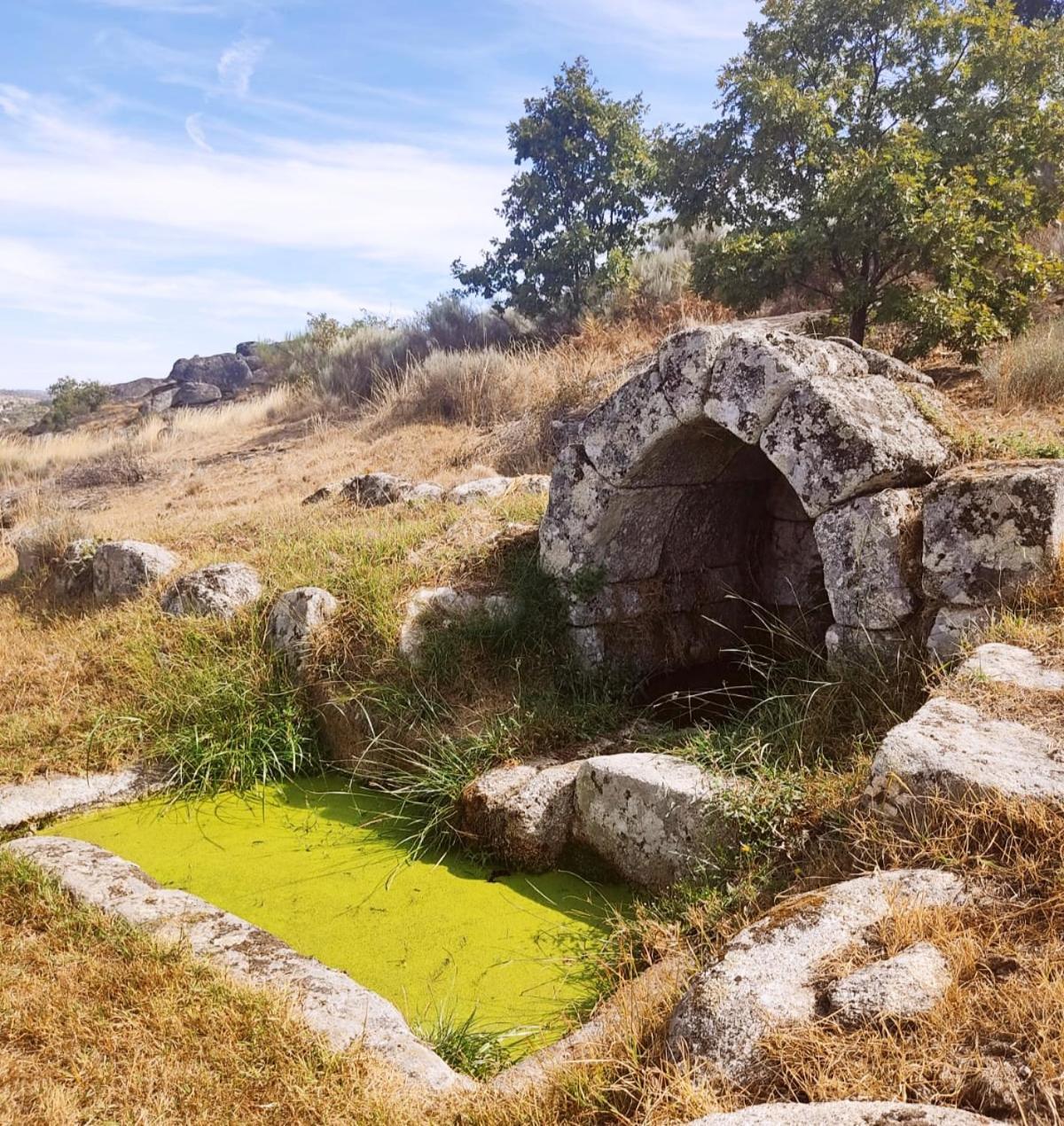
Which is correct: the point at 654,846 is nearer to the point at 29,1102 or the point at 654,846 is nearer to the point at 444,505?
the point at 29,1102

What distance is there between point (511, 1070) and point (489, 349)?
12704 millimetres

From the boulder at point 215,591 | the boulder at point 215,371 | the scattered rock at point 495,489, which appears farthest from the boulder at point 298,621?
the boulder at point 215,371

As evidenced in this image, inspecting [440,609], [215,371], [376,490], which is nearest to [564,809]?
[440,609]

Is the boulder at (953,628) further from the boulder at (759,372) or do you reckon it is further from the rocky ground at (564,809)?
the boulder at (759,372)

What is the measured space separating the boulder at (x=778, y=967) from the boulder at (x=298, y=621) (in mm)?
3721

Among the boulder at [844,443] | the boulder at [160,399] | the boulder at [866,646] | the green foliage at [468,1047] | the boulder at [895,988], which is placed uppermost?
the boulder at [160,399]

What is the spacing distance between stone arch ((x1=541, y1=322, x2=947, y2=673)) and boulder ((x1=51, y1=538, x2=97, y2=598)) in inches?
161

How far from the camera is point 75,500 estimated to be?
12.7 m

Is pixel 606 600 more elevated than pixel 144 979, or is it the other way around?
pixel 606 600

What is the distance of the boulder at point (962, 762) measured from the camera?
2932mm

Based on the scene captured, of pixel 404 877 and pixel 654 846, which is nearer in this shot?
pixel 654 846

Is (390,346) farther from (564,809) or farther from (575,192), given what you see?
(564,809)

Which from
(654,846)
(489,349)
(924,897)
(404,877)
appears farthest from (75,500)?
(924,897)

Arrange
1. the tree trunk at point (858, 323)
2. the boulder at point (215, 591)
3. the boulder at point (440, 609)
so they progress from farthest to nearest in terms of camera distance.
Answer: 1. the tree trunk at point (858, 323)
2. the boulder at point (215, 591)
3. the boulder at point (440, 609)
